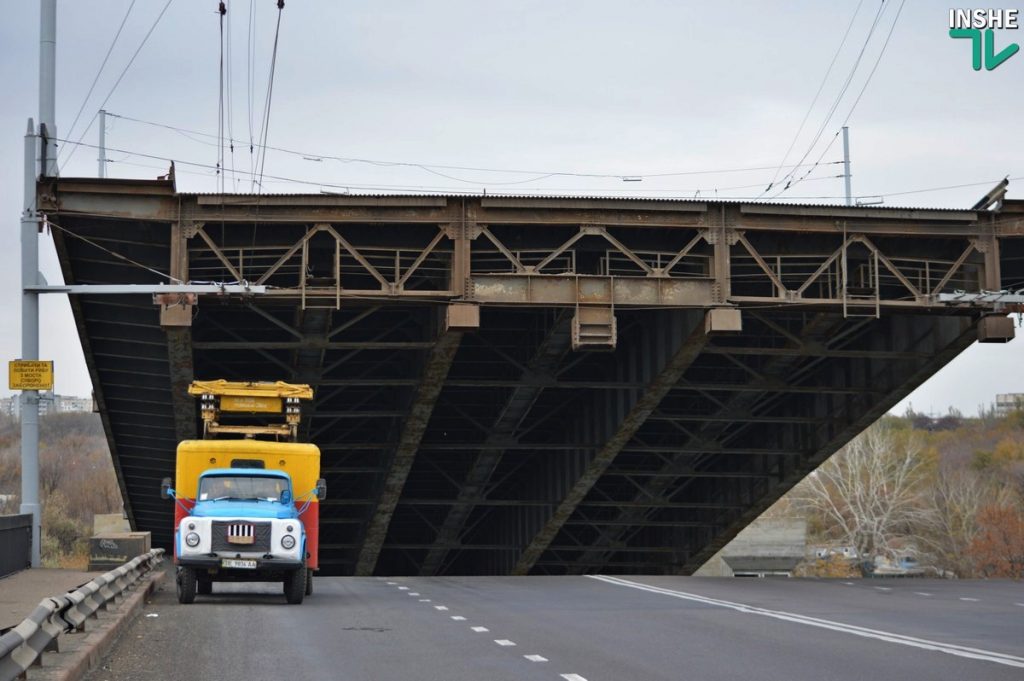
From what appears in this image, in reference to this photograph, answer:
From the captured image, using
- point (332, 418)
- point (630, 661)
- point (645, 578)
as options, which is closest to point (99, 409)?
point (332, 418)

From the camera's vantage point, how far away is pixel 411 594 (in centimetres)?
2389

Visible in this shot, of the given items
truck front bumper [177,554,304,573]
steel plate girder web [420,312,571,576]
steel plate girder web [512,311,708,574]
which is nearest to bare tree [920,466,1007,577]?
steel plate girder web [420,312,571,576]

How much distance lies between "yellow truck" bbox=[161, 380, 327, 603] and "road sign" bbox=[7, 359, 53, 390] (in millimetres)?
3739

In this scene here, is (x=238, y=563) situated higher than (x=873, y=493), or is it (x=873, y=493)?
(x=238, y=563)

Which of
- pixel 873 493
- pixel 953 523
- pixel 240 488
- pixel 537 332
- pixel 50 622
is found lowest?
pixel 953 523

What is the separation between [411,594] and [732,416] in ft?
55.3

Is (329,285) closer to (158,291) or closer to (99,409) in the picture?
(158,291)

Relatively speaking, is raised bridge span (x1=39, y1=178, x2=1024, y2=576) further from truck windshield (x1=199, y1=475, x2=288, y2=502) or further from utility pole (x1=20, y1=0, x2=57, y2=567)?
truck windshield (x1=199, y1=475, x2=288, y2=502)

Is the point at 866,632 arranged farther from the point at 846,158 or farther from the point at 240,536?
the point at 846,158

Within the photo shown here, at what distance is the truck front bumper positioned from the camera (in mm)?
20000

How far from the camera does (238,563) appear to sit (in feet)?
66.0

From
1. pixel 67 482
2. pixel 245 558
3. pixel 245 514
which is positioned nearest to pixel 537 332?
pixel 245 514

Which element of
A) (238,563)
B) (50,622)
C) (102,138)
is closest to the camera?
(50,622)

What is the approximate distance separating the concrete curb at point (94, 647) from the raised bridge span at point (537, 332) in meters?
13.8
